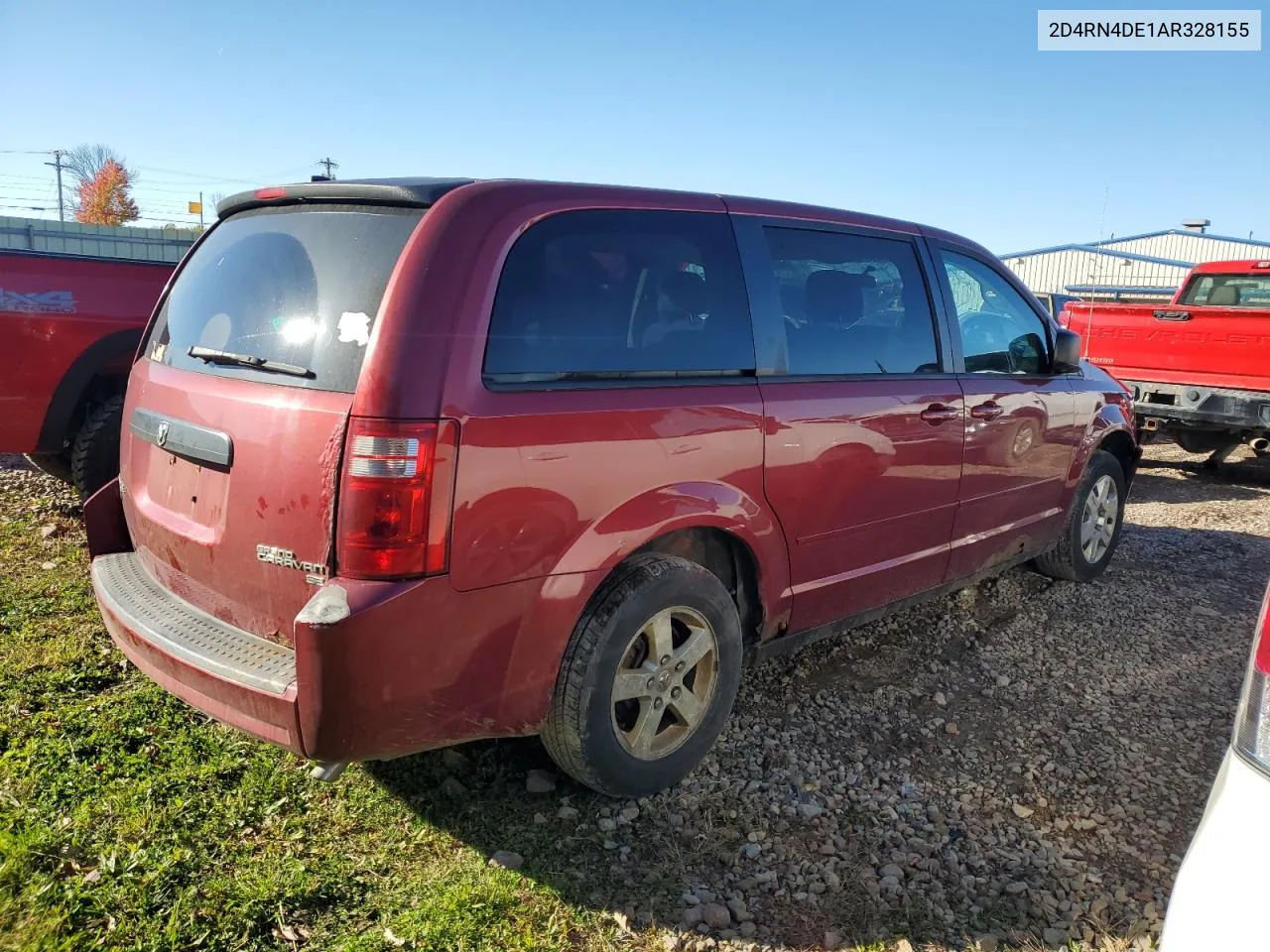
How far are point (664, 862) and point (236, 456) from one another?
169cm

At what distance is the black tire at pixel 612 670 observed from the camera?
2.71m

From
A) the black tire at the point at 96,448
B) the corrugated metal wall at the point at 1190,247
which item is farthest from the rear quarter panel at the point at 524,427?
the corrugated metal wall at the point at 1190,247

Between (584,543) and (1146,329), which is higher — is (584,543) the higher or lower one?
the lower one

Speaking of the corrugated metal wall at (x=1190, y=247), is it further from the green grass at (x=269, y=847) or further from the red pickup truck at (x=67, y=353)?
the green grass at (x=269, y=847)

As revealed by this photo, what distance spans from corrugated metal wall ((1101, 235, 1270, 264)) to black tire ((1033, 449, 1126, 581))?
35.9 m

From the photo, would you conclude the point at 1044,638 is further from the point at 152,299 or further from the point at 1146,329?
the point at 1146,329

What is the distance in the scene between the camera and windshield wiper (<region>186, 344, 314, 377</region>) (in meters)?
2.50

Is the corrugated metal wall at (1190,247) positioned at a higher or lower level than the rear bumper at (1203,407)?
higher

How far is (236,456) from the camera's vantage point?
2.56 m

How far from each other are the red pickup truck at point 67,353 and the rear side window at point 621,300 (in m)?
3.38

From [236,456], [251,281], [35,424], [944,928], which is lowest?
[944,928]

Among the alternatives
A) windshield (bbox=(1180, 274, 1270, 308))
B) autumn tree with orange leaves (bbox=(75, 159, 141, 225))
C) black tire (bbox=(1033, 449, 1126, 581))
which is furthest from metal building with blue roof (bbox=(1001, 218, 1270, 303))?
autumn tree with orange leaves (bbox=(75, 159, 141, 225))

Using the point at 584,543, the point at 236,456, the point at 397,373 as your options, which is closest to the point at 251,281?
the point at 236,456

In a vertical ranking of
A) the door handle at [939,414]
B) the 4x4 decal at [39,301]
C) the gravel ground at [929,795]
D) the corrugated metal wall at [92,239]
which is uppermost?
the corrugated metal wall at [92,239]
